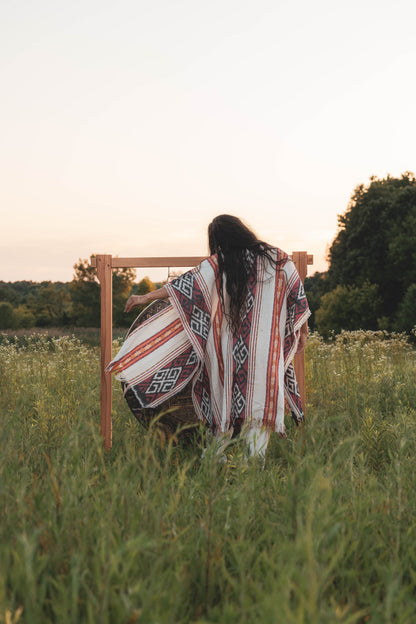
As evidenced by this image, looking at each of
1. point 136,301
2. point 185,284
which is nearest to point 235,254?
point 185,284

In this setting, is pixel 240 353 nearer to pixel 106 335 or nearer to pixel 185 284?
pixel 185 284

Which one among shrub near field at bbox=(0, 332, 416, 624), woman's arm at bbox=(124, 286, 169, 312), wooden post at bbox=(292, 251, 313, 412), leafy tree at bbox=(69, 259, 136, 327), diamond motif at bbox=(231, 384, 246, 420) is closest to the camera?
shrub near field at bbox=(0, 332, 416, 624)

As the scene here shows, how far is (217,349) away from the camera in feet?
13.1

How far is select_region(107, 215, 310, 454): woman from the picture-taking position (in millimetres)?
3896

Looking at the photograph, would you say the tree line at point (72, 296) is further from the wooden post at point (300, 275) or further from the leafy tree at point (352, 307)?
the wooden post at point (300, 275)

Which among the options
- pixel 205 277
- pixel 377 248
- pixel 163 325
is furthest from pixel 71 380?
pixel 377 248

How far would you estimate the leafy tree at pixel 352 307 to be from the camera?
26.0 m

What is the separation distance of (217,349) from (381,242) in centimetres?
2504

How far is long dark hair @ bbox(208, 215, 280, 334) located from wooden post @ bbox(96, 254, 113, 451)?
95 centimetres

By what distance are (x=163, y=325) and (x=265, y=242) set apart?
1035 mm

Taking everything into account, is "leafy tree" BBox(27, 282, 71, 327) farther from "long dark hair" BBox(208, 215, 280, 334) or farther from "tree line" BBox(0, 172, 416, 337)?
"long dark hair" BBox(208, 215, 280, 334)

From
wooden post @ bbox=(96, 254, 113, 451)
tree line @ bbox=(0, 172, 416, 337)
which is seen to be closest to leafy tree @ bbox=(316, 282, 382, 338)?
tree line @ bbox=(0, 172, 416, 337)

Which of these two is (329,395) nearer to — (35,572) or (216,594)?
(216,594)

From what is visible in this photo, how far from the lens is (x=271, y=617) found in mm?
A: 1262
